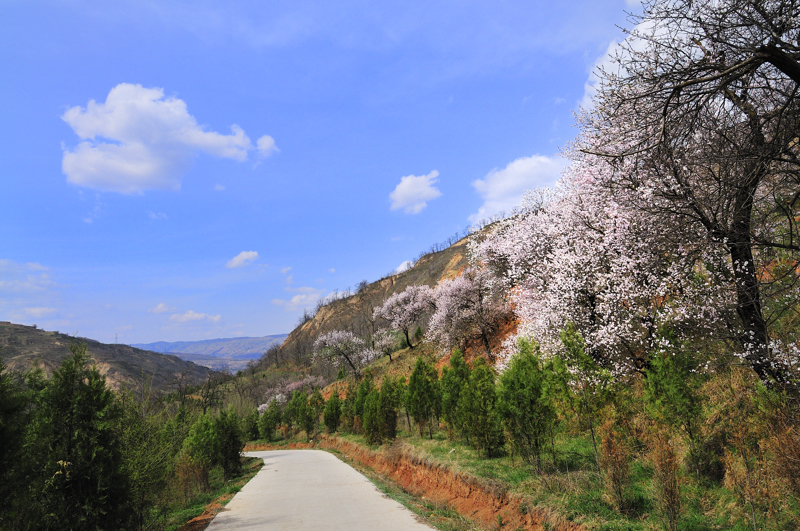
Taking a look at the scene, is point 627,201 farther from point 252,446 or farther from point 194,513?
point 252,446

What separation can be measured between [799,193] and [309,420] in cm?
3718

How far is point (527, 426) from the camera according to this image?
9.40m

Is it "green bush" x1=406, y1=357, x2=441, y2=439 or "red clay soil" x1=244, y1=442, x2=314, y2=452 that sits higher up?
"green bush" x1=406, y1=357, x2=441, y2=439

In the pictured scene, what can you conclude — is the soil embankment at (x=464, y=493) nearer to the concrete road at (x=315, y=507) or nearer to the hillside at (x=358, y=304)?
the concrete road at (x=315, y=507)

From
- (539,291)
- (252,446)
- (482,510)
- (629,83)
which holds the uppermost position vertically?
(629,83)

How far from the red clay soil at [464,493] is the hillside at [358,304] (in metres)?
67.1

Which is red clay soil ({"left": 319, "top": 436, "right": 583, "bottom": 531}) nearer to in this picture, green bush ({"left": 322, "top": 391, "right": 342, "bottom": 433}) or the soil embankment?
the soil embankment

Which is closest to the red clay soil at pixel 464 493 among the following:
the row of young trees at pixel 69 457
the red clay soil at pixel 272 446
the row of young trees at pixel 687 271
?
the row of young trees at pixel 687 271

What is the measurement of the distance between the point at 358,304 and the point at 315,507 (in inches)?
3966

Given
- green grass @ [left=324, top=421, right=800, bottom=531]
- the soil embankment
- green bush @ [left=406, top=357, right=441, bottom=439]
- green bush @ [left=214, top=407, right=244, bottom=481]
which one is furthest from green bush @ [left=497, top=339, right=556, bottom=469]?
green bush @ [left=214, top=407, right=244, bottom=481]

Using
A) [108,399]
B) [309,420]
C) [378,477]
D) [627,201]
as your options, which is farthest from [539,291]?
[309,420]

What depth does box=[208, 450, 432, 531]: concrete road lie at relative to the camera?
8570 mm

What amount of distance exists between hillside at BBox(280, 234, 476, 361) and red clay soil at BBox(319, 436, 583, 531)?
67.1 meters

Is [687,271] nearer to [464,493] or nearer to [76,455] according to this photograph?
[464,493]
